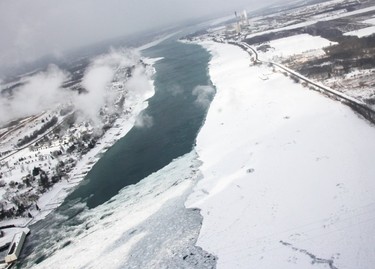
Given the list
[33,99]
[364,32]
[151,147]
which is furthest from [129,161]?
[33,99]

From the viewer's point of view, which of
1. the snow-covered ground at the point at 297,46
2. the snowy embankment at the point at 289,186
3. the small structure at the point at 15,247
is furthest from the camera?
the snow-covered ground at the point at 297,46

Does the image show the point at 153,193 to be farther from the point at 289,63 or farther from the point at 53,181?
the point at 289,63

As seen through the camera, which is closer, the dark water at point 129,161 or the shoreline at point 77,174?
the dark water at point 129,161

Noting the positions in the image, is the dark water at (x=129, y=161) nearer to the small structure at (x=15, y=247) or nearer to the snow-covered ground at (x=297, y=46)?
the small structure at (x=15, y=247)

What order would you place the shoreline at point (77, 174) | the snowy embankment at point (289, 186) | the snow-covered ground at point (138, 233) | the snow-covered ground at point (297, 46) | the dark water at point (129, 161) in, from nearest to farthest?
the snowy embankment at point (289, 186), the snow-covered ground at point (138, 233), the dark water at point (129, 161), the shoreline at point (77, 174), the snow-covered ground at point (297, 46)

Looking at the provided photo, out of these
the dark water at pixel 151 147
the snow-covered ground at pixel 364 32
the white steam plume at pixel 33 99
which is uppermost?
the white steam plume at pixel 33 99

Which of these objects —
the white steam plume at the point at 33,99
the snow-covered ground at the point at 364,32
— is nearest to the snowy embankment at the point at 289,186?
the snow-covered ground at the point at 364,32

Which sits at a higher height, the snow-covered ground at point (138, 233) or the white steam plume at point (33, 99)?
the white steam plume at point (33, 99)
